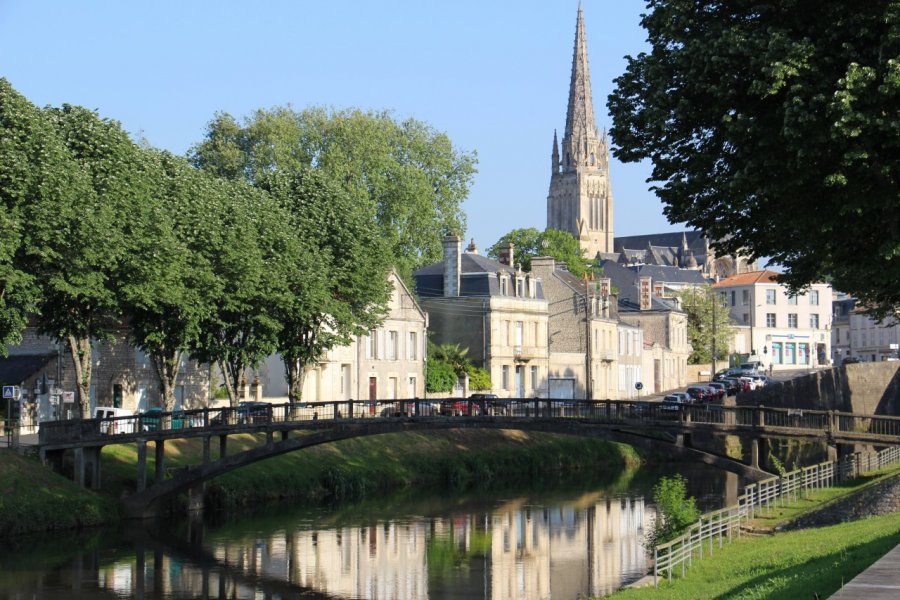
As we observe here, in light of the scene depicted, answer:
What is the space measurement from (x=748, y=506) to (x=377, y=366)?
39.0 meters

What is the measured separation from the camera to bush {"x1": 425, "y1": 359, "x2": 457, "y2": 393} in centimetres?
7919

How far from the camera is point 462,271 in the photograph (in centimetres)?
8456

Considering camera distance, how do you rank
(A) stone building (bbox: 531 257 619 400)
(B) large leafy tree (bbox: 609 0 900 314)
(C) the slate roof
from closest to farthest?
(B) large leafy tree (bbox: 609 0 900 314)
(C) the slate roof
(A) stone building (bbox: 531 257 619 400)

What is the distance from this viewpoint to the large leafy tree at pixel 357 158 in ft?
277

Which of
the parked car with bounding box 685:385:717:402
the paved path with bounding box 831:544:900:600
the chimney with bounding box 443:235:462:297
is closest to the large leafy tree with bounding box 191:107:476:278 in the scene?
the chimney with bounding box 443:235:462:297

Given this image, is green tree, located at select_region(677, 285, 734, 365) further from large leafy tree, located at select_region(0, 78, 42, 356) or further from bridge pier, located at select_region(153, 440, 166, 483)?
large leafy tree, located at select_region(0, 78, 42, 356)

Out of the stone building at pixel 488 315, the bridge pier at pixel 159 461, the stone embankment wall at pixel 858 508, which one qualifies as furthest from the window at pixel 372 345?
the stone embankment wall at pixel 858 508

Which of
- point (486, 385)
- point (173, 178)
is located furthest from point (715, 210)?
point (486, 385)

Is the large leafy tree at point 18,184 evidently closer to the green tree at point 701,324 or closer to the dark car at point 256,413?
the dark car at point 256,413

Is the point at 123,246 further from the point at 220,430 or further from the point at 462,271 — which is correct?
the point at 462,271

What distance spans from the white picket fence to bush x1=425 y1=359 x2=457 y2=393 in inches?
1155

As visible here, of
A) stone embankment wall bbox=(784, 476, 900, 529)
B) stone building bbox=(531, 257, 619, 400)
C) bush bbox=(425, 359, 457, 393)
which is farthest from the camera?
stone building bbox=(531, 257, 619, 400)

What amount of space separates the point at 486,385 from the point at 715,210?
5110 cm

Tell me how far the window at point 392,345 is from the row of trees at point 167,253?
11482mm
